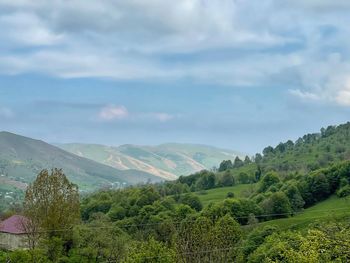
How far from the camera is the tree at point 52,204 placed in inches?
2876

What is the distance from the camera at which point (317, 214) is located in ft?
417

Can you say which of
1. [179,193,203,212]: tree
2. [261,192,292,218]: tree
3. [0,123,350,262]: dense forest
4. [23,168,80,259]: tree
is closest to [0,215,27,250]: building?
[0,123,350,262]: dense forest

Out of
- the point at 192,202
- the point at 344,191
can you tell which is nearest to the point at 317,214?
the point at 344,191

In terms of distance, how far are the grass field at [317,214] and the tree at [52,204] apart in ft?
182

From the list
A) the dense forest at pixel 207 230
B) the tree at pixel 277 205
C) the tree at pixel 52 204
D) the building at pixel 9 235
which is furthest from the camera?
the tree at pixel 277 205

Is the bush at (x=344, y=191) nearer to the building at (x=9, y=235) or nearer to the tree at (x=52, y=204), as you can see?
the building at (x=9, y=235)

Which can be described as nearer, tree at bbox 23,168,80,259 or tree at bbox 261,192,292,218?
tree at bbox 23,168,80,259

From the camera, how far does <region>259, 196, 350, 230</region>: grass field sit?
377 feet

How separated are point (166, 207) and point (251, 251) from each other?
180 ft

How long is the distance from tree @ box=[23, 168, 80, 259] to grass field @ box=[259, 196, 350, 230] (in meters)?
55.5

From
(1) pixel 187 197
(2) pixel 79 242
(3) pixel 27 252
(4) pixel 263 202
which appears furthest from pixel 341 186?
(3) pixel 27 252

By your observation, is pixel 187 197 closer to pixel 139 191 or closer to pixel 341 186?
pixel 139 191

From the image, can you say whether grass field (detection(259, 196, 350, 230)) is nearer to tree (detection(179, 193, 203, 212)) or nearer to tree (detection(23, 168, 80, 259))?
tree (detection(179, 193, 203, 212))

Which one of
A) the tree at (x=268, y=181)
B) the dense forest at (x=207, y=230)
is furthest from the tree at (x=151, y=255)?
the tree at (x=268, y=181)
